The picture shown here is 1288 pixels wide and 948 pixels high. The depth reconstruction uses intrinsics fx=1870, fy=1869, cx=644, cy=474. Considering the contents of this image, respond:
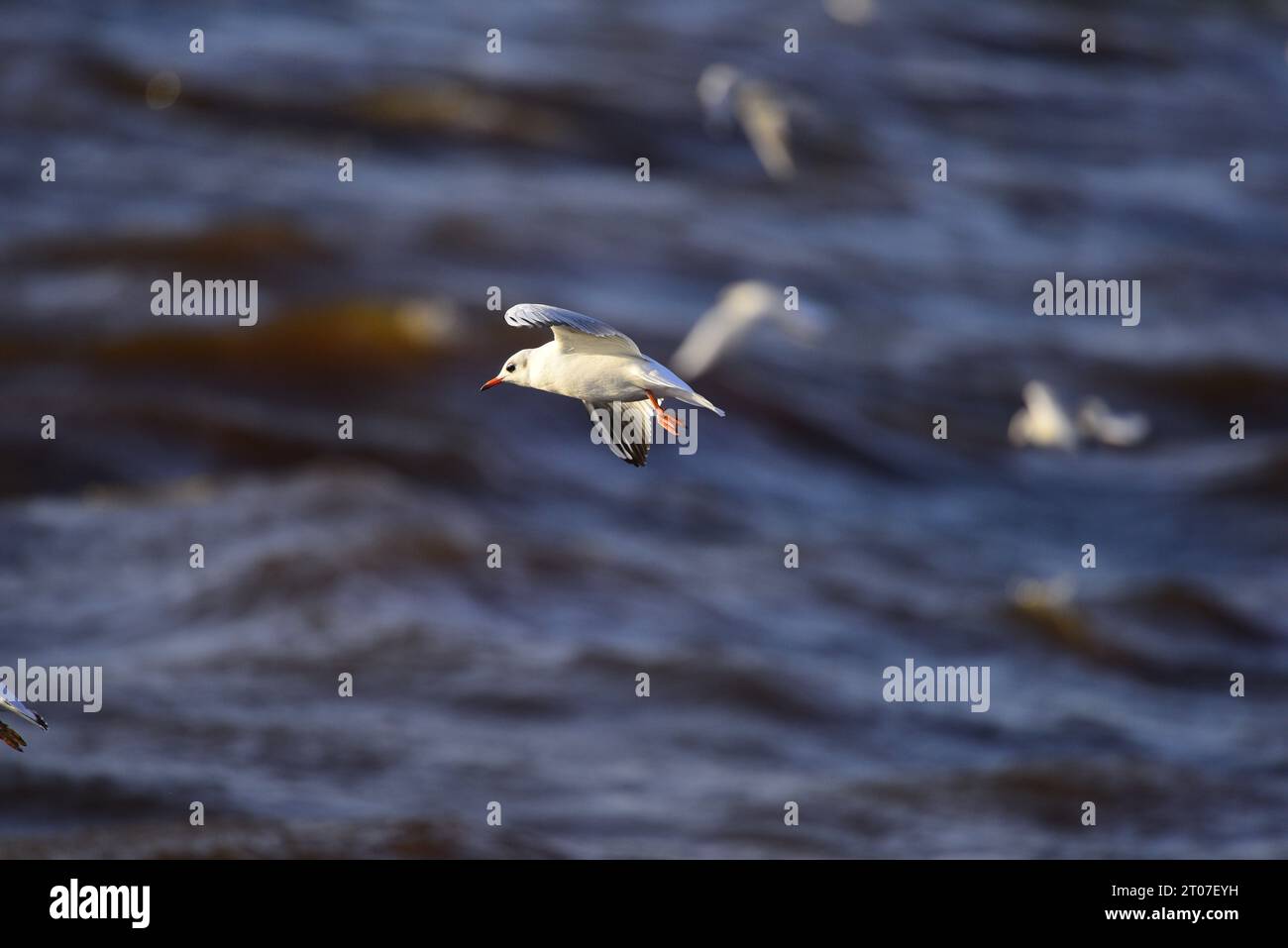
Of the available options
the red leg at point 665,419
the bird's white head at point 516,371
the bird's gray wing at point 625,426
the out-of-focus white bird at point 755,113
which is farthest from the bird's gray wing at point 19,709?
the out-of-focus white bird at point 755,113

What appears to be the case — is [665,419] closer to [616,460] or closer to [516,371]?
[516,371]

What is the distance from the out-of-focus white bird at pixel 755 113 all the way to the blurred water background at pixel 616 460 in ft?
1.14

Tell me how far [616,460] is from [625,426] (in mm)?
13213

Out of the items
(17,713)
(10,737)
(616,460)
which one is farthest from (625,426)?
(616,460)

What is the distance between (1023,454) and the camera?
1914 cm

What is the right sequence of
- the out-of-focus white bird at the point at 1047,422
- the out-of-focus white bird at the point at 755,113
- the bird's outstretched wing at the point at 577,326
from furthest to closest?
the out-of-focus white bird at the point at 755,113 < the out-of-focus white bird at the point at 1047,422 < the bird's outstretched wing at the point at 577,326

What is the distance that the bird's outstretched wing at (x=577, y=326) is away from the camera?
157 inches

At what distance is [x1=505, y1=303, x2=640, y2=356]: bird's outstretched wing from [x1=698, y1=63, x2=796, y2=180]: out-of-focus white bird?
59.5 ft

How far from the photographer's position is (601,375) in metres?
4.23

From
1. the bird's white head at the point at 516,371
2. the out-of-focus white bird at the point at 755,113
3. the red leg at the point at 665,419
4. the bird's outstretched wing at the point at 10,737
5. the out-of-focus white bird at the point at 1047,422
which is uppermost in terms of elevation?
the out-of-focus white bird at the point at 755,113

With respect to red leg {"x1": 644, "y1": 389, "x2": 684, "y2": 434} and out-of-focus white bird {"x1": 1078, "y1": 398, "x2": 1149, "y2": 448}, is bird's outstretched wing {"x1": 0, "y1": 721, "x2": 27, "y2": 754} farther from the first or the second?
out-of-focus white bird {"x1": 1078, "y1": 398, "x2": 1149, "y2": 448}

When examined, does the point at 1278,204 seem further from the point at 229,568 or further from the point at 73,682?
the point at 73,682

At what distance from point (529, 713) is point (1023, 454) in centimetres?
799

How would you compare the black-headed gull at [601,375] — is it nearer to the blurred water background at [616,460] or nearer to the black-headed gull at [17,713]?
the black-headed gull at [17,713]
